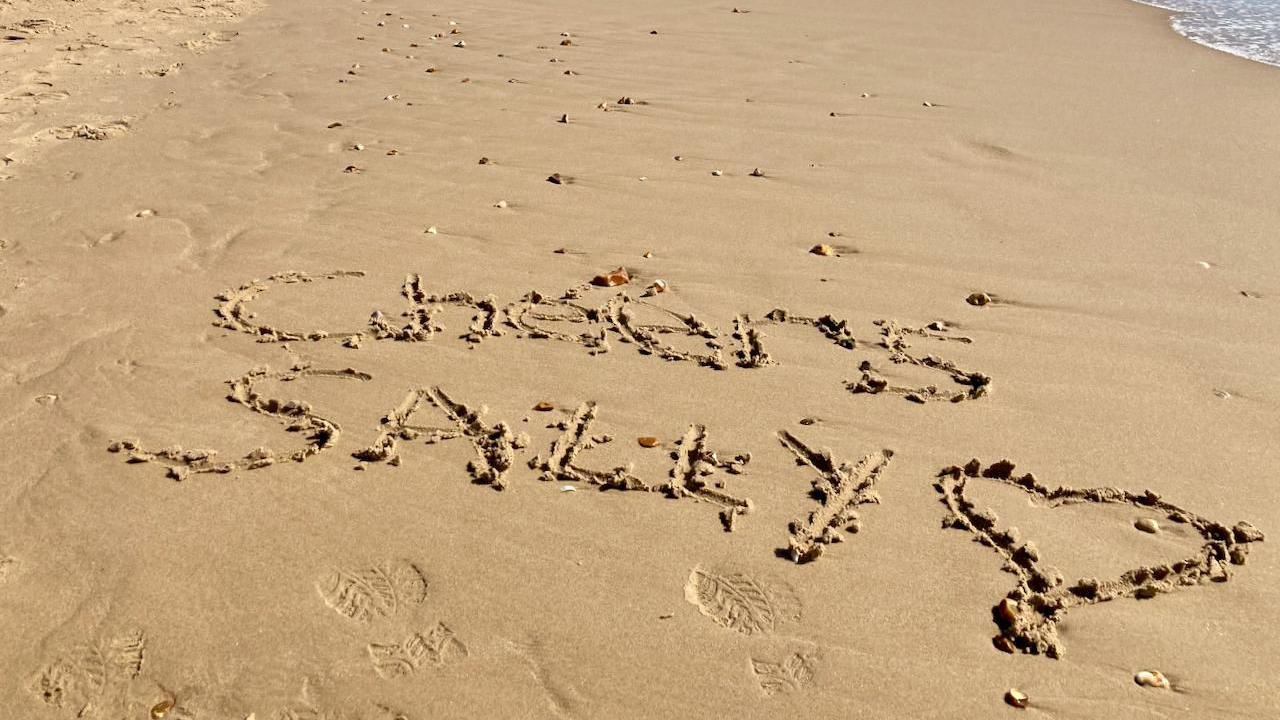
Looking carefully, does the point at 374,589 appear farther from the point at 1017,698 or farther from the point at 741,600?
the point at 1017,698

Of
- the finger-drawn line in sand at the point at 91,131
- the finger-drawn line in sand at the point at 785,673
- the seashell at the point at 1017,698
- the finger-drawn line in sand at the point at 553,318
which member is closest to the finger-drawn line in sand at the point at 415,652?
the finger-drawn line in sand at the point at 785,673

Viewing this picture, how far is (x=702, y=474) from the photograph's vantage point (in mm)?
2404

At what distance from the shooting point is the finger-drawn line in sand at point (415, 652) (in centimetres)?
186

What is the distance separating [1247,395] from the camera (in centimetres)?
272

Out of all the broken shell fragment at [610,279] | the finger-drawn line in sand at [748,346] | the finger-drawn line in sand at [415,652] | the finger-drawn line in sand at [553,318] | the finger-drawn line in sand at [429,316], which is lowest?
the finger-drawn line in sand at [415,652]

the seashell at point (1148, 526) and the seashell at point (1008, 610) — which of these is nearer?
the seashell at point (1008, 610)

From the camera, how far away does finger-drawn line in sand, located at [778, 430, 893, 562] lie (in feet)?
7.17

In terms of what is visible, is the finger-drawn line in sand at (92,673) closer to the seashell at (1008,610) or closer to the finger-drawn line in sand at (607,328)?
the finger-drawn line in sand at (607,328)

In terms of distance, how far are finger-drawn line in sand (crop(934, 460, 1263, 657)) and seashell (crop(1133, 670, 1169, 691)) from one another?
0.50 feet

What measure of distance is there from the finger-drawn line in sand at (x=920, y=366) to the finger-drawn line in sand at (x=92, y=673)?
79.0 inches

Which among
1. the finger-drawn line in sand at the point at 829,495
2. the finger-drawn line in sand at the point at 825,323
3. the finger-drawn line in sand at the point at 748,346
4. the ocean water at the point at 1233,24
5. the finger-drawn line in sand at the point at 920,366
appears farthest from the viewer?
the ocean water at the point at 1233,24

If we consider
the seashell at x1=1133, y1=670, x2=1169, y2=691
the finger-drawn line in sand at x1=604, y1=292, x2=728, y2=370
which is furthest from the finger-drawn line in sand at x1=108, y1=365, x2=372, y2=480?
the seashell at x1=1133, y1=670, x2=1169, y2=691

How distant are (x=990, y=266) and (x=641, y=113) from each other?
8.39 feet

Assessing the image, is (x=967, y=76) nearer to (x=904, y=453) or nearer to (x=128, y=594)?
(x=904, y=453)
